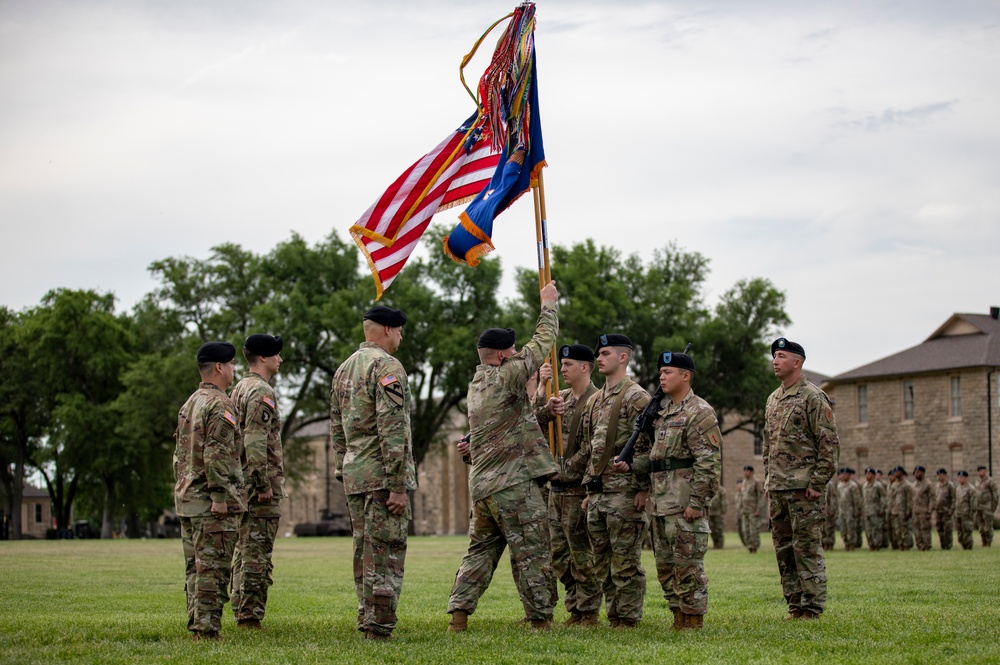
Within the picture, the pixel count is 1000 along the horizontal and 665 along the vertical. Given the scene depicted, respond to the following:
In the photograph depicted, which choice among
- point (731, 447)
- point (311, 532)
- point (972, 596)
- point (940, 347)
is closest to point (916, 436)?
point (940, 347)

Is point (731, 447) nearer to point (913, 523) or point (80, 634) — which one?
point (913, 523)

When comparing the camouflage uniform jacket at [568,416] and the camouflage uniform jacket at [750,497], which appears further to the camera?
the camouflage uniform jacket at [750,497]

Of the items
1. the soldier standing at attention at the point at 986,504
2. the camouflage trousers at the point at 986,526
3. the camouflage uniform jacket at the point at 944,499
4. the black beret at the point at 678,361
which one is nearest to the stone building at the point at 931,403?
the soldier standing at attention at the point at 986,504

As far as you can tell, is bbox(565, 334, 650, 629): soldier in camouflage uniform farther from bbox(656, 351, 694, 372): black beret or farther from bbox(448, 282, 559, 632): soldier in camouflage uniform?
bbox(448, 282, 559, 632): soldier in camouflage uniform

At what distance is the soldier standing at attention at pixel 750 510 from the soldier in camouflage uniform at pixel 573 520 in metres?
17.9

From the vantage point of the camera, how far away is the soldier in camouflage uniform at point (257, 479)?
10703 millimetres

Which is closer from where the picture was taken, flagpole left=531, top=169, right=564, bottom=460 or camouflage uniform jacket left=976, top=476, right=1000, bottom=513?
flagpole left=531, top=169, right=564, bottom=460

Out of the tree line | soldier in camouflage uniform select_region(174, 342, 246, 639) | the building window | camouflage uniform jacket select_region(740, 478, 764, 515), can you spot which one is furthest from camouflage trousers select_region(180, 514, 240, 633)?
the building window

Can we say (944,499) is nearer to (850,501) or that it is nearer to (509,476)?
(850,501)

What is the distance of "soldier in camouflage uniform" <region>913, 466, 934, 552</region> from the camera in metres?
28.5

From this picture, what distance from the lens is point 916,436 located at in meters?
64.0

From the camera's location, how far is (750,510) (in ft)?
97.3

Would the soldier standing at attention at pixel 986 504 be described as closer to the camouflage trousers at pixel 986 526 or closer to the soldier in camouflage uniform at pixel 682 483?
the camouflage trousers at pixel 986 526

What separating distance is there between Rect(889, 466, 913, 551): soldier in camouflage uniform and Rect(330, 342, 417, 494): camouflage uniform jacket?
72.7 ft
